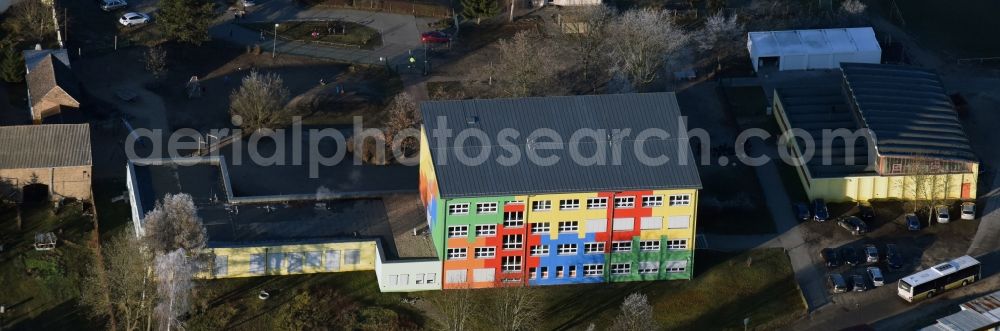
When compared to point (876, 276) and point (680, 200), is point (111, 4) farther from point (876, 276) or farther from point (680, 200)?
point (876, 276)

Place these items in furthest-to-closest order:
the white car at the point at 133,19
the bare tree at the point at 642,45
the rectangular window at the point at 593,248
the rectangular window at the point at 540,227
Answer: the white car at the point at 133,19 < the bare tree at the point at 642,45 < the rectangular window at the point at 593,248 < the rectangular window at the point at 540,227

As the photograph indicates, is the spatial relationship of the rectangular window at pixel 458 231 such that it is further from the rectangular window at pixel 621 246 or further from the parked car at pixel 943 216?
the parked car at pixel 943 216

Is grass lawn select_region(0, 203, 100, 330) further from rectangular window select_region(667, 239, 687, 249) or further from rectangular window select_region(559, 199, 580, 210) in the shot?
rectangular window select_region(667, 239, 687, 249)

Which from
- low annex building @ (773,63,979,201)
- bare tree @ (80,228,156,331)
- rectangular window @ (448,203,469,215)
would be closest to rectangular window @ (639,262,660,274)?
rectangular window @ (448,203,469,215)

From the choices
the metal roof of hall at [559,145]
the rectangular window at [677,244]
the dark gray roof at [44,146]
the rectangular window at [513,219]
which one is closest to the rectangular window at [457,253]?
the rectangular window at [513,219]

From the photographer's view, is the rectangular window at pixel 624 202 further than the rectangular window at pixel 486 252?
No

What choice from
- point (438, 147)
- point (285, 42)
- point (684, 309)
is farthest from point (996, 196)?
point (285, 42)

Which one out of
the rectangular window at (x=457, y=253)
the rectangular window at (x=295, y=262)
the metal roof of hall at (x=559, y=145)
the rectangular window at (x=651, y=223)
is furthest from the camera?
the rectangular window at (x=295, y=262)
